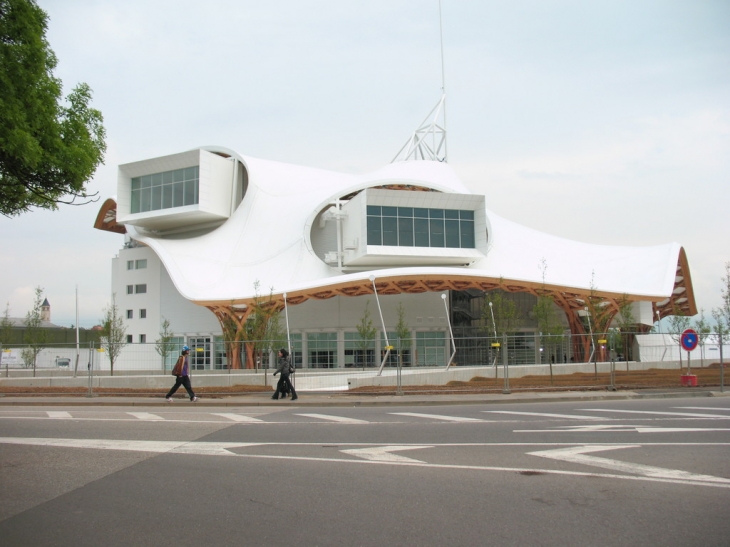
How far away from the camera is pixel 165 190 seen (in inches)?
2103

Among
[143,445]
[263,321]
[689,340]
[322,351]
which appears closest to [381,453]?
[143,445]

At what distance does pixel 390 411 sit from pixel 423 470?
26.7ft

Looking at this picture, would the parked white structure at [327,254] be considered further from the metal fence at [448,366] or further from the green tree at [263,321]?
the metal fence at [448,366]

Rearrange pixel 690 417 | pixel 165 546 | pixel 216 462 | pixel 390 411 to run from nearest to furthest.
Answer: pixel 165 546 < pixel 216 462 < pixel 690 417 < pixel 390 411

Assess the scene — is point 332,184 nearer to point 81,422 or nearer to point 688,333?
point 688,333

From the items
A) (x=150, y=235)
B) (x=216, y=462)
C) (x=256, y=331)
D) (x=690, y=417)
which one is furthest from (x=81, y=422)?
(x=150, y=235)

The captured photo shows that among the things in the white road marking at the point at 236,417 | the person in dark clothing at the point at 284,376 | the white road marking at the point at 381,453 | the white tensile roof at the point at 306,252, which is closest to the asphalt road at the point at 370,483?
the white road marking at the point at 381,453

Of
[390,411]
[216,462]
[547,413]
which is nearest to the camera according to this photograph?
[216,462]

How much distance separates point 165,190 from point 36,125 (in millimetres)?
44550

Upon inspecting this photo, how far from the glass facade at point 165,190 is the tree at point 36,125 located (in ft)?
132

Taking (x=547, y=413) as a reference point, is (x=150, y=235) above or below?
above

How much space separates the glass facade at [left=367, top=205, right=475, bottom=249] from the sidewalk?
2450 centimetres

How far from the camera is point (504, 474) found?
8.02 metres

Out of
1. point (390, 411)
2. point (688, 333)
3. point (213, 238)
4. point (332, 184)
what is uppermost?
point (332, 184)
